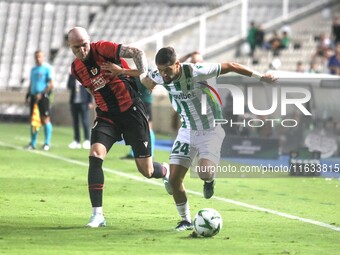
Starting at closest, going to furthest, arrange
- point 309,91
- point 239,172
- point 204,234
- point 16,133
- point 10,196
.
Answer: point 204,234 < point 10,196 < point 239,172 < point 309,91 < point 16,133

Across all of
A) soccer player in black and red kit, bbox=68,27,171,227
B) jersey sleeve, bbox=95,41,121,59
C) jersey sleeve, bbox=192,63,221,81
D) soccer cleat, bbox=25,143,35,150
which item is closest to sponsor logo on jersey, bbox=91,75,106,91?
soccer player in black and red kit, bbox=68,27,171,227

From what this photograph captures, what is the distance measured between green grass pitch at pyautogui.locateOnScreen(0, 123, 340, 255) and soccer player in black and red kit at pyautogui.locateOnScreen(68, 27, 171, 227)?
25.4 inches

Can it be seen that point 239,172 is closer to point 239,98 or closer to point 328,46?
point 239,98

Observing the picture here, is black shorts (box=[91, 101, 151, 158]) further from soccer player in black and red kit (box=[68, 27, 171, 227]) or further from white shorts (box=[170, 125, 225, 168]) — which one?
white shorts (box=[170, 125, 225, 168])

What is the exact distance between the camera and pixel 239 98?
80.2 ft

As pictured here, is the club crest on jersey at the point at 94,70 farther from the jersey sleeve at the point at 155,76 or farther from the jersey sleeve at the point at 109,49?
the jersey sleeve at the point at 155,76

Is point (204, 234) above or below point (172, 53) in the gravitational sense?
below

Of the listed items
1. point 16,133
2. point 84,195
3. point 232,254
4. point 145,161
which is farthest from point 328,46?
point 232,254

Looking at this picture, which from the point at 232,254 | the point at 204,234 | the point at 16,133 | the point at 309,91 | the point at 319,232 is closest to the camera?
the point at 232,254

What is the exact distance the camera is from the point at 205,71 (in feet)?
39.1

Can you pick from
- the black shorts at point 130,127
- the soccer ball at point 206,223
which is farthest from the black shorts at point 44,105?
the soccer ball at point 206,223

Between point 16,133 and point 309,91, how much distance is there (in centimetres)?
1030

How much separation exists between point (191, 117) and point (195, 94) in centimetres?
27

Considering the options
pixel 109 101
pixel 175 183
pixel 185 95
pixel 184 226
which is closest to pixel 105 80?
pixel 109 101
